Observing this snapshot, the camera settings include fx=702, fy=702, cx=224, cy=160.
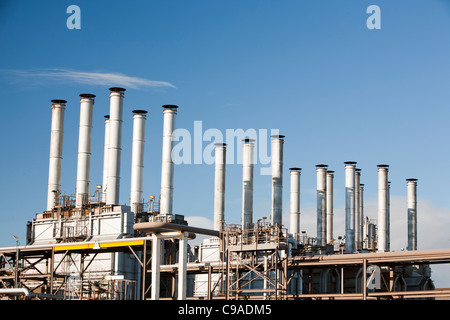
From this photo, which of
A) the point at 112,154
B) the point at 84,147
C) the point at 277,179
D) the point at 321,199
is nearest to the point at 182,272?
the point at 112,154

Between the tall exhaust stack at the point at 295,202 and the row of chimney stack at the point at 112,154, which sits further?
the tall exhaust stack at the point at 295,202

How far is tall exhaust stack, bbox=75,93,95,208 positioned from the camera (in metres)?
56.6

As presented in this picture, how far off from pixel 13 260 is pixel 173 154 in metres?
15.8

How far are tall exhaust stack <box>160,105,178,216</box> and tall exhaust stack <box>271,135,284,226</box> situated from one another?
33.1ft

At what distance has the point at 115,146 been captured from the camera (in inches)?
2238

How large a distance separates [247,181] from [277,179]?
2.91 m

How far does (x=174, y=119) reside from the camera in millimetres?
59531

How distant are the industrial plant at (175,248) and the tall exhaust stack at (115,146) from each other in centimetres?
8

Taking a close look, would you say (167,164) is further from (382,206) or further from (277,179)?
(382,206)

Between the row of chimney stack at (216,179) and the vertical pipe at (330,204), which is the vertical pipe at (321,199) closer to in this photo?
the row of chimney stack at (216,179)

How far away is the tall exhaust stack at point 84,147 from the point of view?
186 feet

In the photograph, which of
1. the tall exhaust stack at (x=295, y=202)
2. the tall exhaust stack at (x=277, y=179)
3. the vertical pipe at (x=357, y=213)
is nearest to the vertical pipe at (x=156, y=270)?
the tall exhaust stack at (x=277, y=179)
